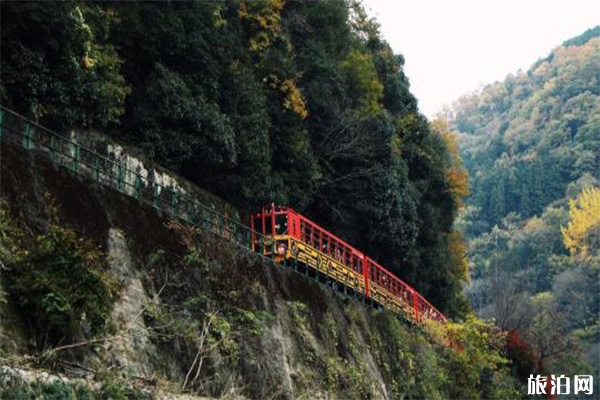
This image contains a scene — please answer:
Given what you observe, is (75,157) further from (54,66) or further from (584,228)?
(584,228)

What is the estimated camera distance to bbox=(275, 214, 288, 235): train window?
2598cm

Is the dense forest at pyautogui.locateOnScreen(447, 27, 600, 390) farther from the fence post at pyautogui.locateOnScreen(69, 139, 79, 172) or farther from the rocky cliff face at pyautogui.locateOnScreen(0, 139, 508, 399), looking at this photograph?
the fence post at pyautogui.locateOnScreen(69, 139, 79, 172)

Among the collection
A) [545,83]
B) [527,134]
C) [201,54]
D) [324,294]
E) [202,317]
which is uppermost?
[545,83]

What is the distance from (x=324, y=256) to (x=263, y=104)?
5073 mm

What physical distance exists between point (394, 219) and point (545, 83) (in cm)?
10508

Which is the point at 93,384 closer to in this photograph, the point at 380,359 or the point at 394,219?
the point at 380,359

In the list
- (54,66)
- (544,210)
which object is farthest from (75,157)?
(544,210)

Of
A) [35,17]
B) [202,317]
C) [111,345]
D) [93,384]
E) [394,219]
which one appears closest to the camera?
[93,384]

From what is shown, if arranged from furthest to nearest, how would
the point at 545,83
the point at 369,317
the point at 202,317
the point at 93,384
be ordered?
the point at 545,83, the point at 369,317, the point at 202,317, the point at 93,384

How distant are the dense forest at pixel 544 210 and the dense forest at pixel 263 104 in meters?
10.9

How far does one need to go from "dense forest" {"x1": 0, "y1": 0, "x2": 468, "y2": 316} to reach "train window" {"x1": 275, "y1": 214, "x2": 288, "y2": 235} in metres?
1.27

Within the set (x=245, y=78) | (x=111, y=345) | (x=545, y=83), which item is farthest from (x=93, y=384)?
(x=545, y=83)

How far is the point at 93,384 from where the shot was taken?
38.5 ft

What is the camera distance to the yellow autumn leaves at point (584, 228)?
283 ft
